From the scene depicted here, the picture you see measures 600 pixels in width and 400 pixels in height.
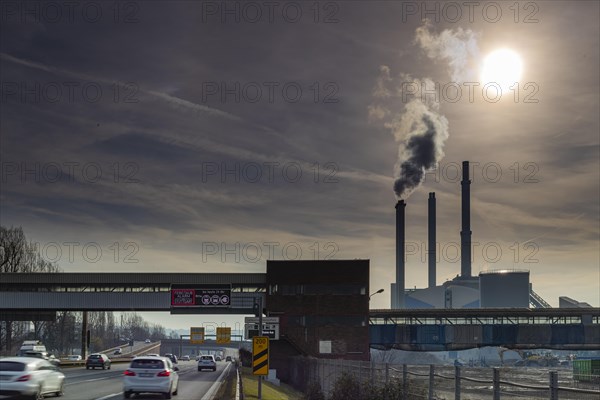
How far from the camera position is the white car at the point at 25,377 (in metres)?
23.4

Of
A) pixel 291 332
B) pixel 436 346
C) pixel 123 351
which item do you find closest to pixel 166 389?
pixel 291 332

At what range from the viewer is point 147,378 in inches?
1089

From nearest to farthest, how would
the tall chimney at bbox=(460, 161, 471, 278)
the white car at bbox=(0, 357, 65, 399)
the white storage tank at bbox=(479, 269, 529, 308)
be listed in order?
the white car at bbox=(0, 357, 65, 399) < the tall chimney at bbox=(460, 161, 471, 278) < the white storage tank at bbox=(479, 269, 529, 308)

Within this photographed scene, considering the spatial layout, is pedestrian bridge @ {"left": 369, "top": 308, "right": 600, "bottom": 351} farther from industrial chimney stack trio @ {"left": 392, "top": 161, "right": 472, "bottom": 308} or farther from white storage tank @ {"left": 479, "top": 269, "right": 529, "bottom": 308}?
white storage tank @ {"left": 479, "top": 269, "right": 529, "bottom": 308}

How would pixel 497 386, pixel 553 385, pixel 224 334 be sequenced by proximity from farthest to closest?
pixel 224 334, pixel 497 386, pixel 553 385

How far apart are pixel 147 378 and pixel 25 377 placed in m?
5.13

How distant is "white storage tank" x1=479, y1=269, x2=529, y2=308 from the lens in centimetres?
19188

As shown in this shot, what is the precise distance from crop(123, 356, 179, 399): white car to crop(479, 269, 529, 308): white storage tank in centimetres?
17320

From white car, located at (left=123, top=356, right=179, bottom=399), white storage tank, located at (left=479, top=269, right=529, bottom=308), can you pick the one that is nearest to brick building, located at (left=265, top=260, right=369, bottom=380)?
white car, located at (left=123, top=356, right=179, bottom=399)

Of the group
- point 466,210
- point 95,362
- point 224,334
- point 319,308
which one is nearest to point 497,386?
point 95,362

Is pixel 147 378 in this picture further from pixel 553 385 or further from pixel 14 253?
pixel 14 253

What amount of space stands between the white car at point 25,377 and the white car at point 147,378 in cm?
295

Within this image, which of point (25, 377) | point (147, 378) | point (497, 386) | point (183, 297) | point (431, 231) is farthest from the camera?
point (431, 231)

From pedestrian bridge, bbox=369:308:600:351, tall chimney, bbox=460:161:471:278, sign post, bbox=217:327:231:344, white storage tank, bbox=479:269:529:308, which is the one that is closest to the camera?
pedestrian bridge, bbox=369:308:600:351
